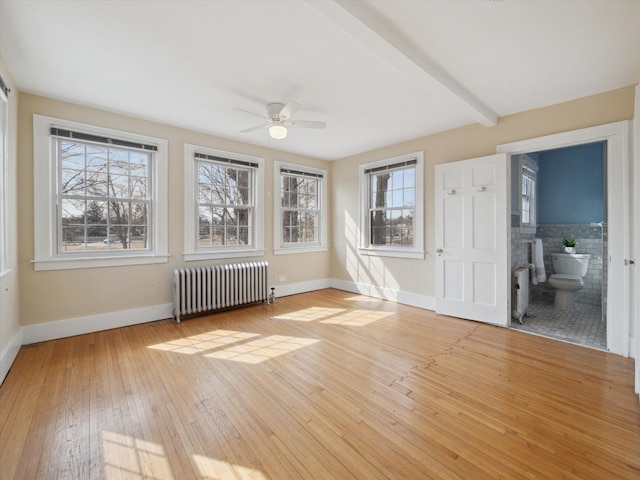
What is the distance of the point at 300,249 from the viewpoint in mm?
5586

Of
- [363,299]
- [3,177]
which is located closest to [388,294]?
[363,299]

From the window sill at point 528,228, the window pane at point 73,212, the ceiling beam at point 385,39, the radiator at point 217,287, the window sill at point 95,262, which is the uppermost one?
the ceiling beam at point 385,39

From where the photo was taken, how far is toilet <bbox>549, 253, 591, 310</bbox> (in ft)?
14.1

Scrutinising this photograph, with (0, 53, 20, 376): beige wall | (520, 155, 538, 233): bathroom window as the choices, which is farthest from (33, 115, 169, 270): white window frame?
(520, 155, 538, 233): bathroom window

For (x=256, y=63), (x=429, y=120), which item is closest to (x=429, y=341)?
(x=429, y=120)

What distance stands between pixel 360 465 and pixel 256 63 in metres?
3.03

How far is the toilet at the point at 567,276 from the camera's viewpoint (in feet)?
14.1

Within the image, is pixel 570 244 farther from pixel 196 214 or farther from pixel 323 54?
pixel 196 214

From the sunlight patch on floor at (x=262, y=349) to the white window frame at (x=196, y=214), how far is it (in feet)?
5.81

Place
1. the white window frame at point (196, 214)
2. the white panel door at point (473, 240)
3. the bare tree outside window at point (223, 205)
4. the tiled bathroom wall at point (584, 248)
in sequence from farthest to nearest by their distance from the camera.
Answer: the tiled bathroom wall at point (584, 248) < the bare tree outside window at point (223, 205) < the white window frame at point (196, 214) < the white panel door at point (473, 240)

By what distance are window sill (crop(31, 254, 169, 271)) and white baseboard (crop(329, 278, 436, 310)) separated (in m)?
3.26

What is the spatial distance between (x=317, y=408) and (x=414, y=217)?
3541 millimetres

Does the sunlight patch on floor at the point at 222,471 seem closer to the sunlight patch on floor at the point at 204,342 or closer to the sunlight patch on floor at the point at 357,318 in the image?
Answer: the sunlight patch on floor at the point at 204,342

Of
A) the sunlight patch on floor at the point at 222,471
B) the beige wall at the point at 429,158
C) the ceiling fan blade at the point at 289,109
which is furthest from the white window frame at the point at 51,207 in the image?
the beige wall at the point at 429,158
